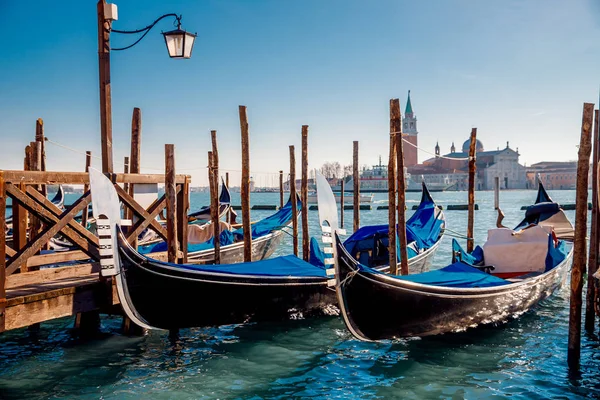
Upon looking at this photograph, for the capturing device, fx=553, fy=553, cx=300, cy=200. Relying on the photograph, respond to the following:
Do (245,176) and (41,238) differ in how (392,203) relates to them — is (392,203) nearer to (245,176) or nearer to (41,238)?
(245,176)

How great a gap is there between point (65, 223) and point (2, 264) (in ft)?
2.31

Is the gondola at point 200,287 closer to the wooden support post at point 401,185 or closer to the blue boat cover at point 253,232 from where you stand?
the wooden support post at point 401,185

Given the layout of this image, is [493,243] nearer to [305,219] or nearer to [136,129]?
[305,219]

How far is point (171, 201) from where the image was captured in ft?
16.7

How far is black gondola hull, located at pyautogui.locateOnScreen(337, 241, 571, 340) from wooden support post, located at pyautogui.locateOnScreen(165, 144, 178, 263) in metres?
1.78

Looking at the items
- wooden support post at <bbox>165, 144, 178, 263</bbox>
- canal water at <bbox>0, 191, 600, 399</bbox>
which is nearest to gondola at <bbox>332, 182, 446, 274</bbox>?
canal water at <bbox>0, 191, 600, 399</bbox>

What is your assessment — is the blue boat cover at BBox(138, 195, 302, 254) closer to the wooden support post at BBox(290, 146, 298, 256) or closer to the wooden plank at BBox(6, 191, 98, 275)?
the wooden support post at BBox(290, 146, 298, 256)

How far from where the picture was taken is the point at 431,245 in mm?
7910

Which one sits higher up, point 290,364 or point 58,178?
point 58,178

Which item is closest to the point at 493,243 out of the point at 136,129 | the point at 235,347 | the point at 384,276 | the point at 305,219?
the point at 305,219

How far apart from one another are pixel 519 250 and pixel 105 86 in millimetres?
4927

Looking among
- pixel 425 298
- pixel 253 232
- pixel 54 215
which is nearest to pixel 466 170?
pixel 253 232

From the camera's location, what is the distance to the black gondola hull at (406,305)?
13.9 ft

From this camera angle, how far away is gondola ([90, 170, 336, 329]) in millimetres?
3957
